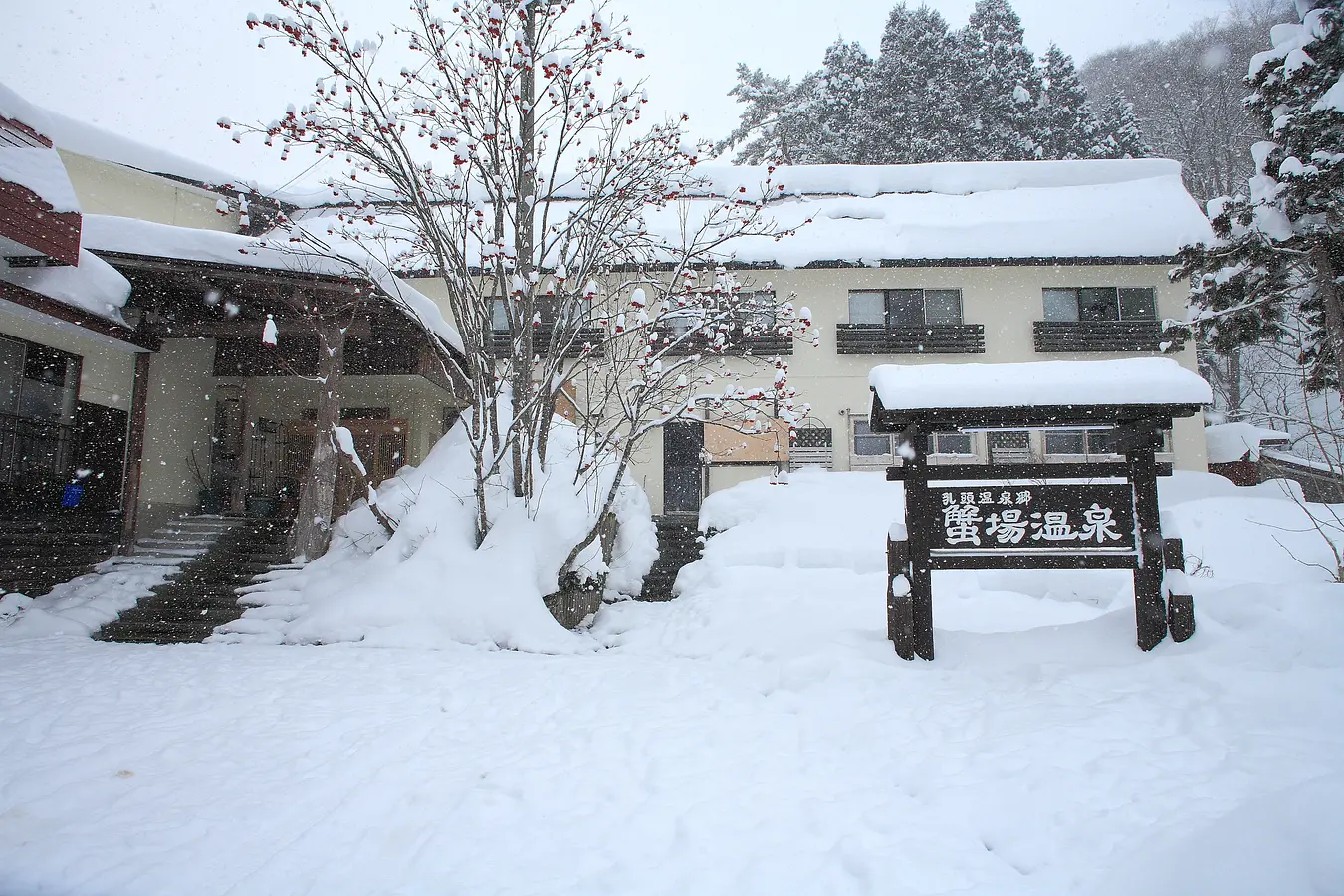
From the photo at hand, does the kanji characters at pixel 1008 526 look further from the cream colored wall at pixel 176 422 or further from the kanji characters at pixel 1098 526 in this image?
the cream colored wall at pixel 176 422

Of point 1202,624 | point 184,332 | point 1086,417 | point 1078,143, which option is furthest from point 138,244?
point 1078,143

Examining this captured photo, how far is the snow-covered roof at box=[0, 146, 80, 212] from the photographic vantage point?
747 centimetres

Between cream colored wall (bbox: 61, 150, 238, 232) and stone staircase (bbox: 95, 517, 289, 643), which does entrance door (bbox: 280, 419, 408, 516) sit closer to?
stone staircase (bbox: 95, 517, 289, 643)

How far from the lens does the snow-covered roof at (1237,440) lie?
17.3m

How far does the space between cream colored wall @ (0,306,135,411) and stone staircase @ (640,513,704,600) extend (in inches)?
353

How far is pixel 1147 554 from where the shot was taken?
4.98m

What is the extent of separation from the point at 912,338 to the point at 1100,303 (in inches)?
173

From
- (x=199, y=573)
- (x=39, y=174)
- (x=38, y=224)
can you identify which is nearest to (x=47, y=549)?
(x=199, y=573)

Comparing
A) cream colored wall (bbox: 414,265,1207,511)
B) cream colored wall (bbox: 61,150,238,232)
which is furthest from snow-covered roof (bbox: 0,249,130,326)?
cream colored wall (bbox: 414,265,1207,511)

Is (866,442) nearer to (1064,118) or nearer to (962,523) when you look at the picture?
(962,523)

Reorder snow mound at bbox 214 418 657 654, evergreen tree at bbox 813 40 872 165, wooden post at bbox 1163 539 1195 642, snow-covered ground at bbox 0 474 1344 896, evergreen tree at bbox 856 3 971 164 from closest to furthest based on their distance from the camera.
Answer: snow-covered ground at bbox 0 474 1344 896 → wooden post at bbox 1163 539 1195 642 → snow mound at bbox 214 418 657 654 → evergreen tree at bbox 856 3 971 164 → evergreen tree at bbox 813 40 872 165

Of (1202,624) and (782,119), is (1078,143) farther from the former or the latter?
(1202,624)

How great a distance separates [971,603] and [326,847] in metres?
6.76

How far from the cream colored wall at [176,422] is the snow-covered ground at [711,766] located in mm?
4702
